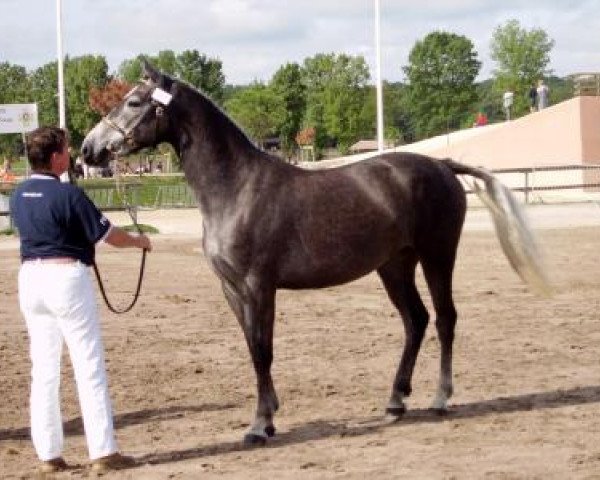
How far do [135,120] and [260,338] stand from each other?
1638mm

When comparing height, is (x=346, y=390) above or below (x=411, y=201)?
below

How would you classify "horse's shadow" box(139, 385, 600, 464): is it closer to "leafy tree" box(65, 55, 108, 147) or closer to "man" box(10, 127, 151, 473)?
"man" box(10, 127, 151, 473)

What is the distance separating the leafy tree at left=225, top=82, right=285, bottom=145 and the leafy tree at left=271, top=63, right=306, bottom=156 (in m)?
0.82

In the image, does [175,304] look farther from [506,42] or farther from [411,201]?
[506,42]

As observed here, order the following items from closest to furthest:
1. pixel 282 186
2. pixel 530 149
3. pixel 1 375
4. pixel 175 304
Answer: pixel 282 186, pixel 1 375, pixel 175 304, pixel 530 149

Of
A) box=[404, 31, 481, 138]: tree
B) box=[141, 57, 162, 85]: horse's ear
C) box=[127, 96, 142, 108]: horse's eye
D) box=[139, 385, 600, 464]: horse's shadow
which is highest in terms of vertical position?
box=[404, 31, 481, 138]: tree

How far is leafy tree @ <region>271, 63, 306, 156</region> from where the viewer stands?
76938 millimetres

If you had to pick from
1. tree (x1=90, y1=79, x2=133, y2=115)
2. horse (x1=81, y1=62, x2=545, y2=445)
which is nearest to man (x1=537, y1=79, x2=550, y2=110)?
tree (x1=90, y1=79, x2=133, y2=115)

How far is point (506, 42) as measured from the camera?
75.7 meters

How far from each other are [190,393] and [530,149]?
3528cm

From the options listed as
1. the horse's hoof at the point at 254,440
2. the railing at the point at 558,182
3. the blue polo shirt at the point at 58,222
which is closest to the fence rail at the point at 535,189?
the railing at the point at 558,182

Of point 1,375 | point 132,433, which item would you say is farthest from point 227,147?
point 1,375

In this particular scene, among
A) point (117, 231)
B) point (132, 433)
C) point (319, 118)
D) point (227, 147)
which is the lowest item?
point (132, 433)

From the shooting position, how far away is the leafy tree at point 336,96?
75.7 metres
